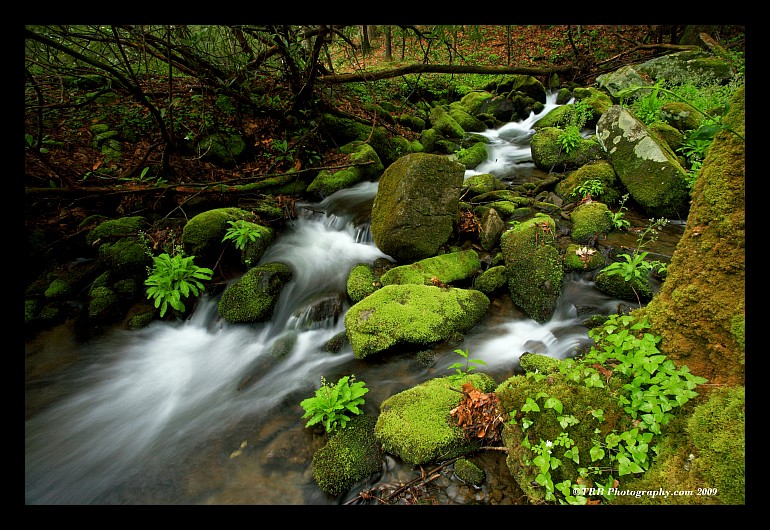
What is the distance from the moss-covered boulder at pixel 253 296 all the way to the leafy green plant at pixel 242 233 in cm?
51

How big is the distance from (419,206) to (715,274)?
3.86 metres

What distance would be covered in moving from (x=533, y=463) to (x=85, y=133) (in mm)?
10742

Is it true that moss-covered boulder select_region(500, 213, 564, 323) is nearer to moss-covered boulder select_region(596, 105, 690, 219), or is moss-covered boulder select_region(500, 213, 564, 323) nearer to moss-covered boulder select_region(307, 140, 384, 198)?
moss-covered boulder select_region(596, 105, 690, 219)

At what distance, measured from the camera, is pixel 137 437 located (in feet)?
13.3

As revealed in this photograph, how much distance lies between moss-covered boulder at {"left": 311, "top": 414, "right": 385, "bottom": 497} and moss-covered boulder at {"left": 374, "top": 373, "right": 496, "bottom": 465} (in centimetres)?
12

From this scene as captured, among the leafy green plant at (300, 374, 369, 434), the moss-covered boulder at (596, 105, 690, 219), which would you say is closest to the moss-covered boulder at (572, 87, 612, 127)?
the moss-covered boulder at (596, 105, 690, 219)

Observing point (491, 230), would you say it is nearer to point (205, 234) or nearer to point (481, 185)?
point (481, 185)

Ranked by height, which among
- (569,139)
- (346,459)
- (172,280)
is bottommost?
(346,459)

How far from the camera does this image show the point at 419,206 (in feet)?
18.7

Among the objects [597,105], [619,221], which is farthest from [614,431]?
[597,105]

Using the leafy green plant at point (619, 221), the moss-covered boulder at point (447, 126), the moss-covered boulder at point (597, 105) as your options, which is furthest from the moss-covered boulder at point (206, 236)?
the moss-covered boulder at point (597, 105)

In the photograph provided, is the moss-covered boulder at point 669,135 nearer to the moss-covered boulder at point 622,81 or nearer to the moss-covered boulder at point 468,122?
the moss-covered boulder at point 622,81

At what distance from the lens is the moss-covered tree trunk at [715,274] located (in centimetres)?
222
